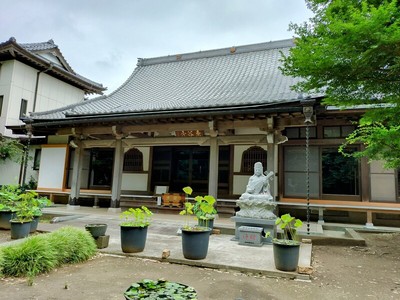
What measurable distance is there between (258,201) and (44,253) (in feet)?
14.5

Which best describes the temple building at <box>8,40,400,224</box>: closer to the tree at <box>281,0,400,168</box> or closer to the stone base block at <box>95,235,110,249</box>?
the tree at <box>281,0,400,168</box>

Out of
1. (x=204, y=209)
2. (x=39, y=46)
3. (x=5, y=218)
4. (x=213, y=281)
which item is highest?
(x=39, y=46)

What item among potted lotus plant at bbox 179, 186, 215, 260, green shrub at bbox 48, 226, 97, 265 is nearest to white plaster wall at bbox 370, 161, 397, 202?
potted lotus plant at bbox 179, 186, 215, 260

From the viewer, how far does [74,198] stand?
1095cm

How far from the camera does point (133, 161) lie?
41.9 ft

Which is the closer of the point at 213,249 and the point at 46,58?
the point at 213,249

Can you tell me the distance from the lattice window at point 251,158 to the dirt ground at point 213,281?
549 cm

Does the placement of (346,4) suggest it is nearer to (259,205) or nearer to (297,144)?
(259,205)

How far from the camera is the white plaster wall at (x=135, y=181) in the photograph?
1237cm

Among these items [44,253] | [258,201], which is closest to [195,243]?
[258,201]

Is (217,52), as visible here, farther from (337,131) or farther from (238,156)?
(337,131)

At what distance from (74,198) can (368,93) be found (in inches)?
414

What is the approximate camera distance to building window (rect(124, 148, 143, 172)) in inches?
497

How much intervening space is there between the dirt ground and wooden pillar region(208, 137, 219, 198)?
4086 mm
